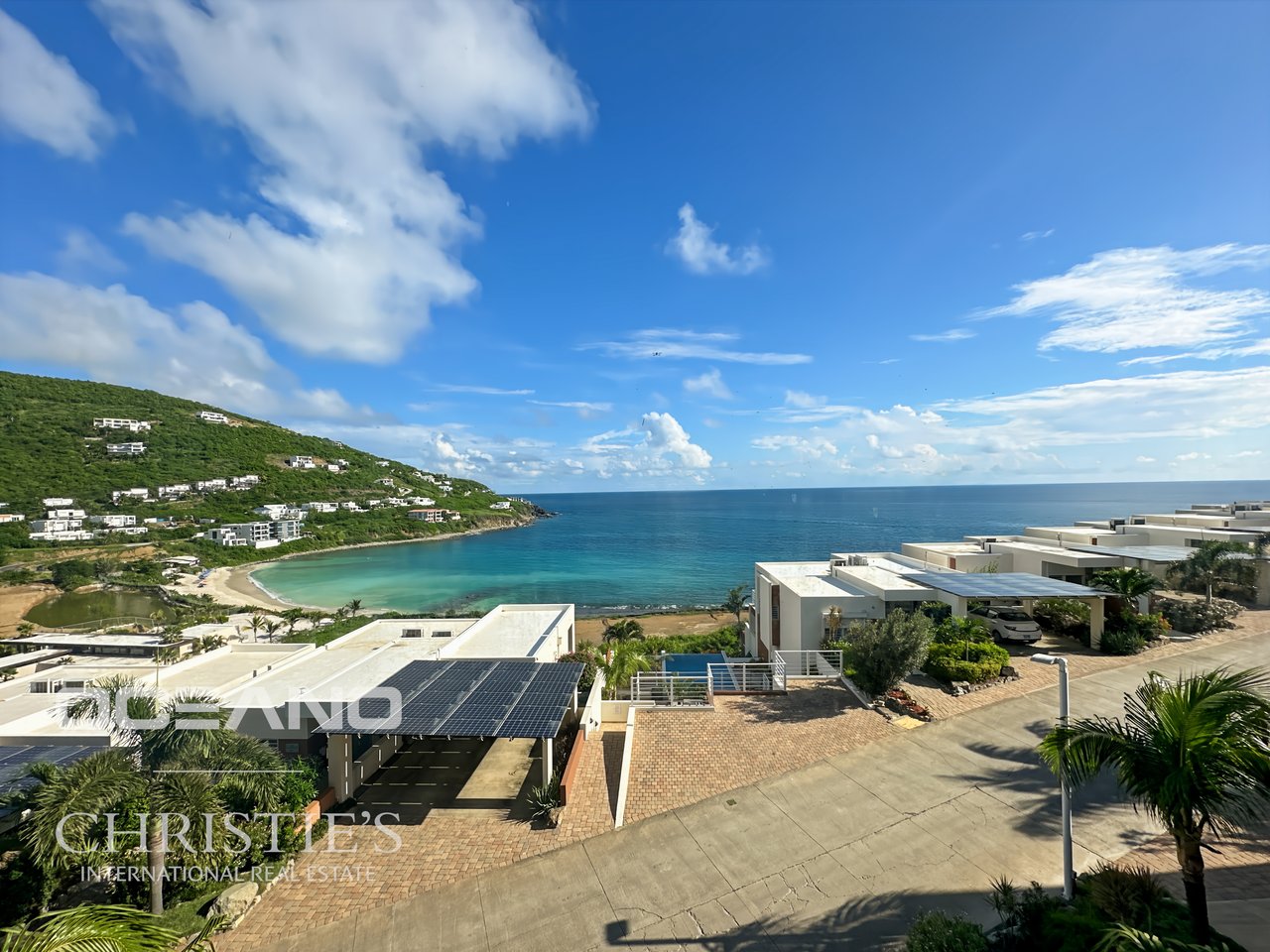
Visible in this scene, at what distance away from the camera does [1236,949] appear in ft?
18.9

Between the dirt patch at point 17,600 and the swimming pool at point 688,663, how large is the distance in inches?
2155

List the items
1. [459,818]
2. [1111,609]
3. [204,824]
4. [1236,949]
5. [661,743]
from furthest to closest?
[1111,609] < [661,743] < [459,818] < [204,824] < [1236,949]

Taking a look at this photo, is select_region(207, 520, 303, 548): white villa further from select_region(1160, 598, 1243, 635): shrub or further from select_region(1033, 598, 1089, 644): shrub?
select_region(1160, 598, 1243, 635): shrub

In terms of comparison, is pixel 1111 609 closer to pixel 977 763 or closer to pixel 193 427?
pixel 977 763

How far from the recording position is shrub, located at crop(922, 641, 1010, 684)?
627 inches

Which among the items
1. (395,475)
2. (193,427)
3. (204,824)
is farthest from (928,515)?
(193,427)

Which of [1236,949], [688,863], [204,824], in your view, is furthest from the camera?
[688,863]

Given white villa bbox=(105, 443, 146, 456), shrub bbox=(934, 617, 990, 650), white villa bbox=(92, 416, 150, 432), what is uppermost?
white villa bbox=(92, 416, 150, 432)

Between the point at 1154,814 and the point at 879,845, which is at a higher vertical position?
the point at 1154,814

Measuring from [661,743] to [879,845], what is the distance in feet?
18.5

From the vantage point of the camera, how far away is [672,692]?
1595cm

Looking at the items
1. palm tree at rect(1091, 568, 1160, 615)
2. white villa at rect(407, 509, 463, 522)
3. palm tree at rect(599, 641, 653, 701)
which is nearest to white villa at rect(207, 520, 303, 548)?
white villa at rect(407, 509, 463, 522)

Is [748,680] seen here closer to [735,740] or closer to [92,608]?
[735,740]

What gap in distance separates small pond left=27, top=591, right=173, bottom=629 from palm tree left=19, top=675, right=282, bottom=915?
1980 inches
